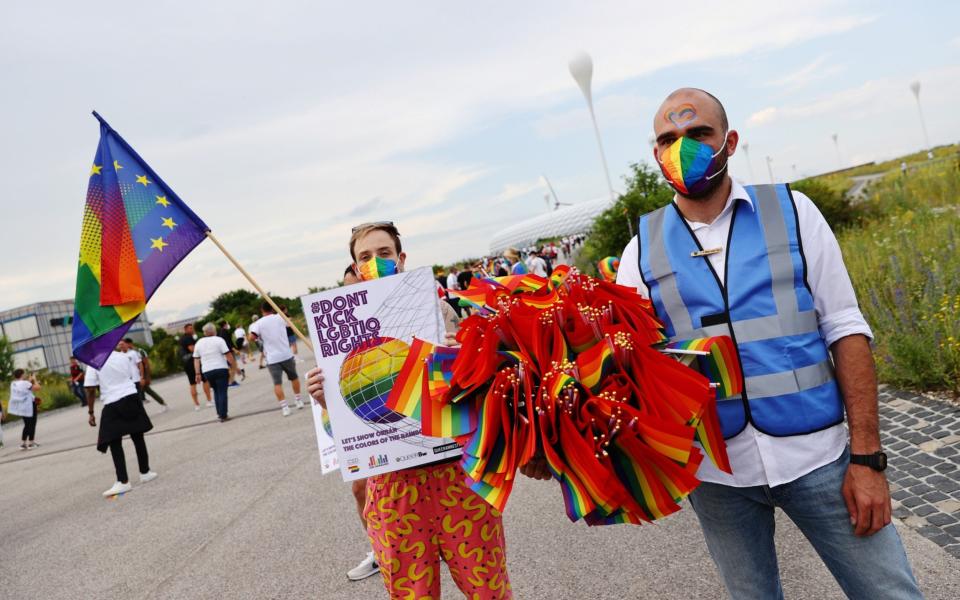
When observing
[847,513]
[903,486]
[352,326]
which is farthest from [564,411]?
[903,486]

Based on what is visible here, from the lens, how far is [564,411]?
5.79 feet

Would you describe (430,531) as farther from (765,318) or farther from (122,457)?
Answer: (122,457)

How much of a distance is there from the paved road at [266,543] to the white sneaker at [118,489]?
0.32 feet

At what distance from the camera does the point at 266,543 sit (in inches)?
224

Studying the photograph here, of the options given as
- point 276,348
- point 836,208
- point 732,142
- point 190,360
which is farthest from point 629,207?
point 732,142

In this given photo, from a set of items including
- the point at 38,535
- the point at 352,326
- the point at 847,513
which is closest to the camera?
the point at 847,513

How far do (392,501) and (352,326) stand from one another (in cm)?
72

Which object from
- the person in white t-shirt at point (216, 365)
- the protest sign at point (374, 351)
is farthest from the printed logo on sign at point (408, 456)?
the person in white t-shirt at point (216, 365)

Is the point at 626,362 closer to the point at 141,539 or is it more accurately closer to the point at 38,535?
the point at 141,539

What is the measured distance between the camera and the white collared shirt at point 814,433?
2.00 m

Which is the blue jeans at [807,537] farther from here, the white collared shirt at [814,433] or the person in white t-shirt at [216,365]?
the person in white t-shirt at [216,365]

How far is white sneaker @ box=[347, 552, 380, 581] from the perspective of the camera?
466 centimetres

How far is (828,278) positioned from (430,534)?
1.74 m

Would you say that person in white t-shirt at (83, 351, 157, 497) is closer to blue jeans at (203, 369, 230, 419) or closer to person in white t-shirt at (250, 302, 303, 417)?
person in white t-shirt at (250, 302, 303, 417)
